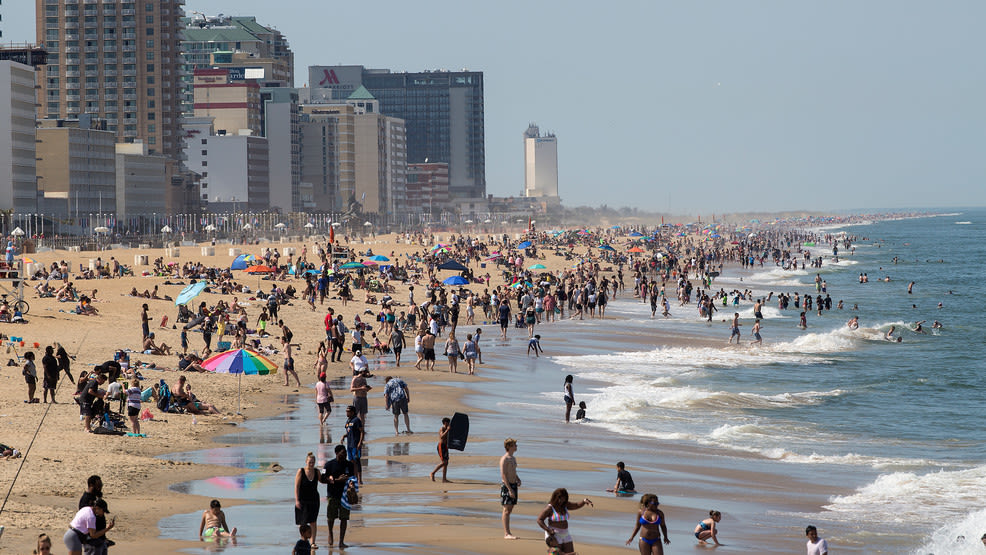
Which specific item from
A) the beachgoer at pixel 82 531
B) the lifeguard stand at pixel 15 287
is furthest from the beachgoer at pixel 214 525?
the lifeguard stand at pixel 15 287

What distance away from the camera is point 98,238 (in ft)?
250

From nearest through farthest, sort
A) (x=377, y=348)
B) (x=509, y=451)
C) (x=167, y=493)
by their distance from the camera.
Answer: (x=509, y=451), (x=167, y=493), (x=377, y=348)

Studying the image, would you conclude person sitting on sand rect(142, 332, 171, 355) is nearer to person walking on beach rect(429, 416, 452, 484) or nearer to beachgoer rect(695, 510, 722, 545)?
person walking on beach rect(429, 416, 452, 484)

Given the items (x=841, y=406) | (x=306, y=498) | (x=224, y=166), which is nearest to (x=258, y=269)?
(x=841, y=406)

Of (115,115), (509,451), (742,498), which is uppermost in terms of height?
(115,115)

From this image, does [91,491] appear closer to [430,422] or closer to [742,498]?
[742,498]

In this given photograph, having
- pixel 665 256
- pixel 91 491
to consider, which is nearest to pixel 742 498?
pixel 91 491

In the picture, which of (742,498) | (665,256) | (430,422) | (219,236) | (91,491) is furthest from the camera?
(219,236)

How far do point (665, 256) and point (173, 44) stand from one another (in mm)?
94459

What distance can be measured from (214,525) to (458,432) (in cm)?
484

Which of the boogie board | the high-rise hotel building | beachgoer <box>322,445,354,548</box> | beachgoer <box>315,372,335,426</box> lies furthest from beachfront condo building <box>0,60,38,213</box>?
beachgoer <box>322,445,354,548</box>

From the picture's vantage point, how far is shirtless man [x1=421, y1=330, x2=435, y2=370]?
31234 mm

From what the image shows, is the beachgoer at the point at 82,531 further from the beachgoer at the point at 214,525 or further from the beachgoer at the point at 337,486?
the beachgoer at the point at 337,486

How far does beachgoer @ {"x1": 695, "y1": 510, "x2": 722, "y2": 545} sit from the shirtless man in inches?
648
